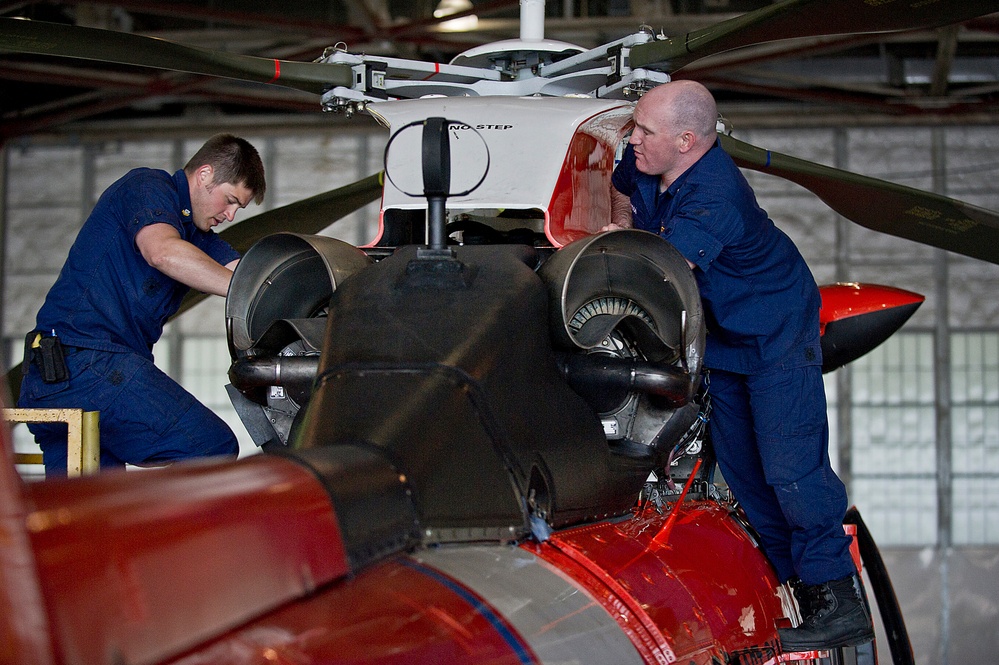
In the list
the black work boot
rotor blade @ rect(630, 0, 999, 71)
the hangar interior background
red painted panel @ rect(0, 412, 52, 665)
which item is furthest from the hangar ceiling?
red painted panel @ rect(0, 412, 52, 665)

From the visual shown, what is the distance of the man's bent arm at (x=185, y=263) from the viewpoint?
4.07m

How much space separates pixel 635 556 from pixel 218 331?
13613 millimetres

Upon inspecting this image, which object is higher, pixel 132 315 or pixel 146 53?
pixel 146 53

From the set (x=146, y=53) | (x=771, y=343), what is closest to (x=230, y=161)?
(x=146, y=53)

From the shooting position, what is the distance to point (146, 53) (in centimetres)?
418

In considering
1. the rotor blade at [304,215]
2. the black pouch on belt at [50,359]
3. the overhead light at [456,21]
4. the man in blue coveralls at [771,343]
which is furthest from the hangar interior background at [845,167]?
Result: the man in blue coveralls at [771,343]

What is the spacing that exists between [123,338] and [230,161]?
3.01ft

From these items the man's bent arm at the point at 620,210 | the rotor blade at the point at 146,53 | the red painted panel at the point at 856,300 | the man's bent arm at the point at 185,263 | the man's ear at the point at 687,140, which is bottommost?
the red painted panel at the point at 856,300

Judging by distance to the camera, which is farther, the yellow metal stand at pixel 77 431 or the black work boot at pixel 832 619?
the yellow metal stand at pixel 77 431

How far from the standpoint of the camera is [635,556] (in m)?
2.70

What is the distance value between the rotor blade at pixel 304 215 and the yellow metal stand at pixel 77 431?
1564mm

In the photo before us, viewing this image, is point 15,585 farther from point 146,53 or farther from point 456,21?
point 456,21

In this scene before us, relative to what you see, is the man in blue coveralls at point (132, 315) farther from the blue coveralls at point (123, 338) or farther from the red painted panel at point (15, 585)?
the red painted panel at point (15, 585)

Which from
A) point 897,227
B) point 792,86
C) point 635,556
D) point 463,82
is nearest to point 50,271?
point 792,86
